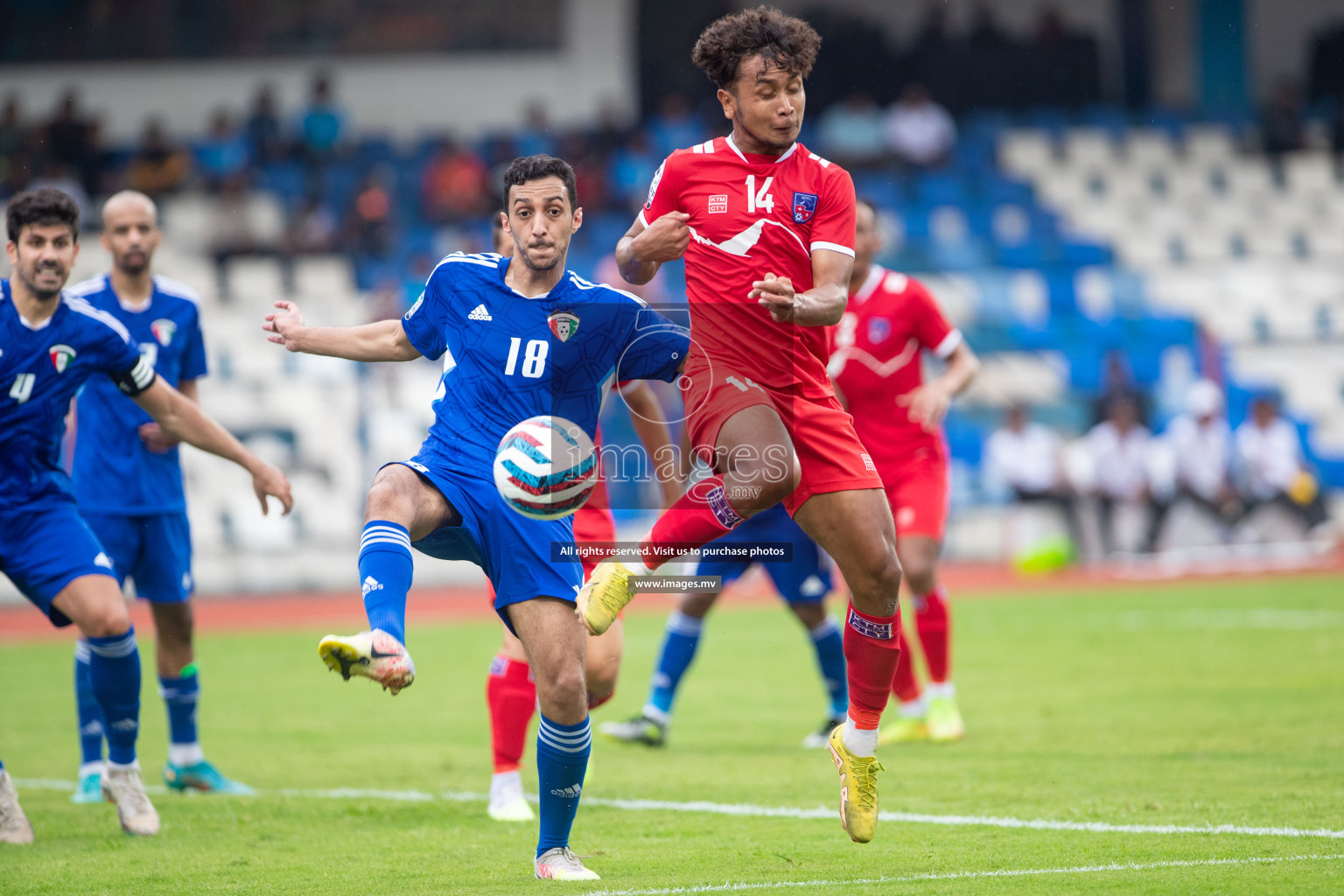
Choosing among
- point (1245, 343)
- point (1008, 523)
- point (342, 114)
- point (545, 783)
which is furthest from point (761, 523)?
point (342, 114)

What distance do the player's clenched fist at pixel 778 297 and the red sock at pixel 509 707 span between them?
250 centimetres

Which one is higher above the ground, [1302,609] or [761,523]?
[761,523]

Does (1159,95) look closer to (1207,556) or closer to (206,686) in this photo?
(1207,556)

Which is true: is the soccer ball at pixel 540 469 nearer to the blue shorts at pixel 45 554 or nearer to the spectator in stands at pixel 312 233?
the blue shorts at pixel 45 554

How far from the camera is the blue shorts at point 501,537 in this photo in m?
5.25

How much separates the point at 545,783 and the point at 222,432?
2.44 m

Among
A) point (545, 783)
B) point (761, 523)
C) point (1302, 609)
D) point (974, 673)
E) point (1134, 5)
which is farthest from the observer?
point (1134, 5)

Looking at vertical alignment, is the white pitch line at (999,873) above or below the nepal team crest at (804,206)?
below

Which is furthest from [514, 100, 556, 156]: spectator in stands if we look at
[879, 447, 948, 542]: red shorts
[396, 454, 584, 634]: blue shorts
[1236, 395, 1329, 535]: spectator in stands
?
A: [396, 454, 584, 634]: blue shorts

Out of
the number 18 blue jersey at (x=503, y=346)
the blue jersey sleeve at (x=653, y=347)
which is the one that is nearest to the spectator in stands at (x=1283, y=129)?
the blue jersey sleeve at (x=653, y=347)

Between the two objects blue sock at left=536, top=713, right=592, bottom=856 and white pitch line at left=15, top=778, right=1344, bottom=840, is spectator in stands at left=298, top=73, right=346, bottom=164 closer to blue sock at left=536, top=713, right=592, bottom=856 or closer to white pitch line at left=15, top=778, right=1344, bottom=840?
white pitch line at left=15, top=778, right=1344, bottom=840

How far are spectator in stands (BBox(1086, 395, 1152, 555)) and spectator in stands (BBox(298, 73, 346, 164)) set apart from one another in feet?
41.0

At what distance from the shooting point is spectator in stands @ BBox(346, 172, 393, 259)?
70.8 ft

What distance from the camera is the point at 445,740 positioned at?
902 centimetres
